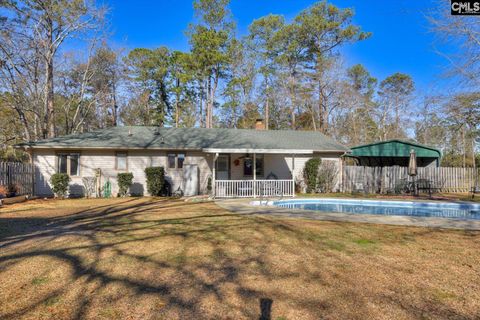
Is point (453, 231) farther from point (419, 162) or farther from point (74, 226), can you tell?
point (419, 162)

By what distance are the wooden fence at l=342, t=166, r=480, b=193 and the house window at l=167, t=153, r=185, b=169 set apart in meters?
9.44

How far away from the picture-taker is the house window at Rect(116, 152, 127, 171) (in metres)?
15.3

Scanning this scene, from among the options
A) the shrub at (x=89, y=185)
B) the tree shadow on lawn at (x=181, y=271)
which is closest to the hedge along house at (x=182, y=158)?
the shrub at (x=89, y=185)

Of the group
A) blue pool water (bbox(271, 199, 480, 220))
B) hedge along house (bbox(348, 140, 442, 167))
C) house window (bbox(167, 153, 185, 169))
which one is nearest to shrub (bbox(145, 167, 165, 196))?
house window (bbox(167, 153, 185, 169))

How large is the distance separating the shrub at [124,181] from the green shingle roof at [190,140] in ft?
4.68

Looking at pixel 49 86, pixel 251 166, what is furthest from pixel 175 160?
pixel 49 86

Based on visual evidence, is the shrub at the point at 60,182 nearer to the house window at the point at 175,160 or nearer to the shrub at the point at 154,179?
the shrub at the point at 154,179

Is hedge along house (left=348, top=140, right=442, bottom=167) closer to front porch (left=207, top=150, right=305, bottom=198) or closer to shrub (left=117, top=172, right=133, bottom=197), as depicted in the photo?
front porch (left=207, top=150, right=305, bottom=198)

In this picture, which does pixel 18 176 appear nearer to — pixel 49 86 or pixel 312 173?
pixel 49 86

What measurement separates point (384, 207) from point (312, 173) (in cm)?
428

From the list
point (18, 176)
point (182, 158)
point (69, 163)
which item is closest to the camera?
point (18, 176)

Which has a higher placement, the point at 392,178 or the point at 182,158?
the point at 182,158

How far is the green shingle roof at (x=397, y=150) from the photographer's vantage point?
1844 centimetres

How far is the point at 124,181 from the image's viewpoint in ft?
47.5
